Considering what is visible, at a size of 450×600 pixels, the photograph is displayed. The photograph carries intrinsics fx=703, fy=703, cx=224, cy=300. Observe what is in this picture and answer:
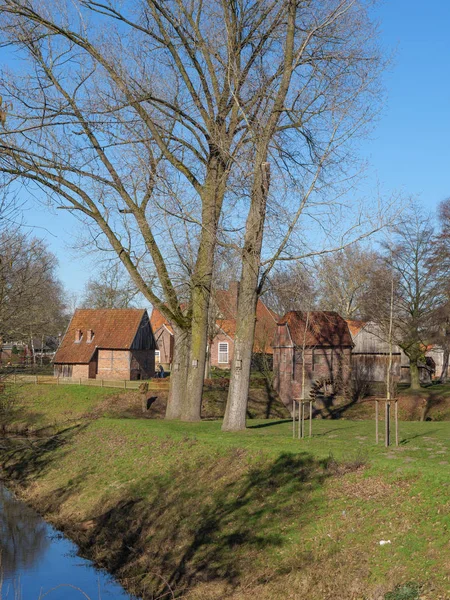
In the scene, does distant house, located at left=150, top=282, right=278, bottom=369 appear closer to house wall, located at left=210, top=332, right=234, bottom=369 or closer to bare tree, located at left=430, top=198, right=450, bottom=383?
house wall, located at left=210, top=332, right=234, bottom=369

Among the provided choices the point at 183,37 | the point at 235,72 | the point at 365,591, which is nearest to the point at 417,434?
the point at 365,591

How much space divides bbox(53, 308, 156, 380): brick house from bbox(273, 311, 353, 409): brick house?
1113cm

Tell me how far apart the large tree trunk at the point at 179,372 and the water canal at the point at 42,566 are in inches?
282

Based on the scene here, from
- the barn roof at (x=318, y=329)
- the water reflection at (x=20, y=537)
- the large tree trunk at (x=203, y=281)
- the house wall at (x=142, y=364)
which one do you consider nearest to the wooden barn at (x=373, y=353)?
the barn roof at (x=318, y=329)

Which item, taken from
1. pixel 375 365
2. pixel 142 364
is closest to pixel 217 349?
pixel 142 364

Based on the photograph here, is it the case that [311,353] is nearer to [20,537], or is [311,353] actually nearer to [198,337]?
[198,337]

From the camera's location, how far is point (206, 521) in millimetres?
14562

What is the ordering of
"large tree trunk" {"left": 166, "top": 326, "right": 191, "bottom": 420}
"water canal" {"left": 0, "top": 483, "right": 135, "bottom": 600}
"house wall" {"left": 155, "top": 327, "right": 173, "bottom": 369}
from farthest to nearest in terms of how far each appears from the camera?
"house wall" {"left": 155, "top": 327, "right": 173, "bottom": 369}
"large tree trunk" {"left": 166, "top": 326, "right": 191, "bottom": 420}
"water canal" {"left": 0, "top": 483, "right": 135, "bottom": 600}

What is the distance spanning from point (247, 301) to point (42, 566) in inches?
337

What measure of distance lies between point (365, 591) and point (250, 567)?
2.59 meters

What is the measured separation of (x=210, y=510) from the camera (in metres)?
14.9

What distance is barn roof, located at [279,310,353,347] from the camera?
4544 cm

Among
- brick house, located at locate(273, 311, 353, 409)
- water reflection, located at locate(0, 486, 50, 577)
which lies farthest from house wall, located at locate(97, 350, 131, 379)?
water reflection, located at locate(0, 486, 50, 577)

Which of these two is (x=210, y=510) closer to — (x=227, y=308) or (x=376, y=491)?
(x=376, y=491)
